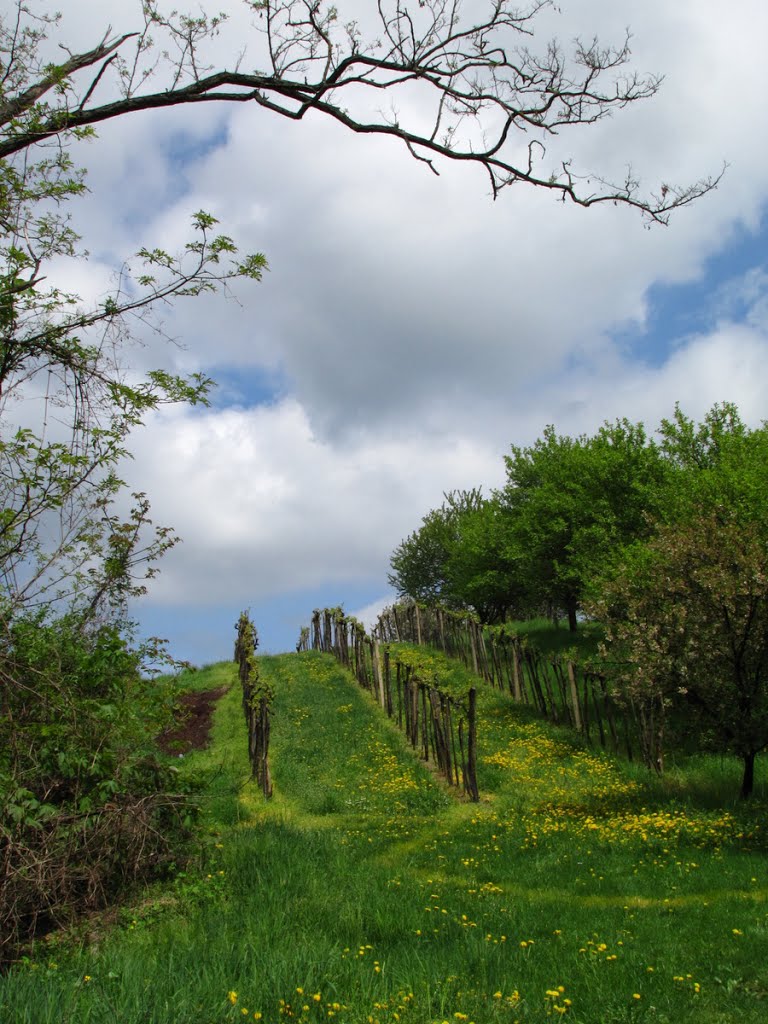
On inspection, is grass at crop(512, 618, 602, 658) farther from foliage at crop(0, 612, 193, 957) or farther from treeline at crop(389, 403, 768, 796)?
foliage at crop(0, 612, 193, 957)

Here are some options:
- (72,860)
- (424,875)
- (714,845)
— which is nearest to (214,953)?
(72,860)

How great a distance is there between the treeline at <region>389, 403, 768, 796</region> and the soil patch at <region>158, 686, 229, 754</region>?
405 inches

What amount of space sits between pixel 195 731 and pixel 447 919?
1708 cm

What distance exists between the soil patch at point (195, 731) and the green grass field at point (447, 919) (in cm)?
601

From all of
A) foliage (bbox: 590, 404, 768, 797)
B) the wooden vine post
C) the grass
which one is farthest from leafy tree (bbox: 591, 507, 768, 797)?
the grass

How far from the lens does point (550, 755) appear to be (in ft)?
60.6

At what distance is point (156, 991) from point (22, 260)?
19.9ft

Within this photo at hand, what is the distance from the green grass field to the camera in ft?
17.1

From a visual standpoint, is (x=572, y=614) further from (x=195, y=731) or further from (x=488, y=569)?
(x=195, y=731)

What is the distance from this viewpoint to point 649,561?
23.4m

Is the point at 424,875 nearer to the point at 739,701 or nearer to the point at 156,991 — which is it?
the point at 156,991

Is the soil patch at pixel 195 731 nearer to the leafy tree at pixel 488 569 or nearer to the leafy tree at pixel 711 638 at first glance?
→ the leafy tree at pixel 711 638

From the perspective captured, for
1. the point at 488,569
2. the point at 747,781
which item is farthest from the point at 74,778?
the point at 488,569

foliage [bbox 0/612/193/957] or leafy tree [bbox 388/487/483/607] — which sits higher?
leafy tree [bbox 388/487/483/607]
